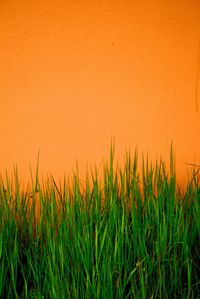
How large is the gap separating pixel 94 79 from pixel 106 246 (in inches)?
31.9

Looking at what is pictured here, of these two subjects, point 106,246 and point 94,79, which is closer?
point 106,246

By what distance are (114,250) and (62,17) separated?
103cm

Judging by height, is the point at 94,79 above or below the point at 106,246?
above

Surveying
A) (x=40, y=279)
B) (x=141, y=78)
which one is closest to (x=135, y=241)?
(x=40, y=279)

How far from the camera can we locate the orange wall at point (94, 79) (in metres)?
1.97

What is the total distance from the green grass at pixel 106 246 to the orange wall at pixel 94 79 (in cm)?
20

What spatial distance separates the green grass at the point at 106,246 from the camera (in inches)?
55.4

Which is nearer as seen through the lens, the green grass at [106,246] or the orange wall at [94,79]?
the green grass at [106,246]

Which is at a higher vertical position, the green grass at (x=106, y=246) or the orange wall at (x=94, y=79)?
the orange wall at (x=94, y=79)

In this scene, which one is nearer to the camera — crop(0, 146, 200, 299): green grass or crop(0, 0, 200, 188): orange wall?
crop(0, 146, 200, 299): green grass

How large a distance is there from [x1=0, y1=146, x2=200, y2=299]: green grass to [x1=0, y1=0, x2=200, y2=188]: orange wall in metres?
0.20

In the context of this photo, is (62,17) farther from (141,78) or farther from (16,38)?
(141,78)

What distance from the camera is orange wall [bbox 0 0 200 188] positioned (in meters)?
1.97

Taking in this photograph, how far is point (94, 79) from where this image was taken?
1.99 metres
